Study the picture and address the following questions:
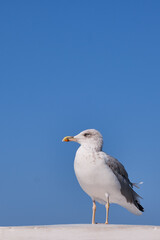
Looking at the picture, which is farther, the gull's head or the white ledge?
the gull's head

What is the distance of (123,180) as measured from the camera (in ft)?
22.8

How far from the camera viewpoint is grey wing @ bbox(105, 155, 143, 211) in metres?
6.74

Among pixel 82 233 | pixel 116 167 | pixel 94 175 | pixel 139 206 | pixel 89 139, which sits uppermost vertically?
pixel 89 139

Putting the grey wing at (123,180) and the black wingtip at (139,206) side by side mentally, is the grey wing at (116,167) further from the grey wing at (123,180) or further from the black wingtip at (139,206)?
the black wingtip at (139,206)

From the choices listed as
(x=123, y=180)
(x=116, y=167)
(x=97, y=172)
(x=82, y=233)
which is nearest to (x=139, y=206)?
(x=123, y=180)

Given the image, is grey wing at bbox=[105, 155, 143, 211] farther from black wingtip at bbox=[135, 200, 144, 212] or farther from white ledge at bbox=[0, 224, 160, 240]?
white ledge at bbox=[0, 224, 160, 240]

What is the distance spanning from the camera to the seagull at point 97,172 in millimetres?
6500

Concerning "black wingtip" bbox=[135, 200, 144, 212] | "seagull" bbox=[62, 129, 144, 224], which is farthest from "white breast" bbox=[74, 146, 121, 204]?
"black wingtip" bbox=[135, 200, 144, 212]

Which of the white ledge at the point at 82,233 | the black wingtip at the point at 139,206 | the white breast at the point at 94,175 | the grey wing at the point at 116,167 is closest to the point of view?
the white ledge at the point at 82,233

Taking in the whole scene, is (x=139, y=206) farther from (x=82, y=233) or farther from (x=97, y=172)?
(x=82, y=233)

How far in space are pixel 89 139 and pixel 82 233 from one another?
7.28 ft

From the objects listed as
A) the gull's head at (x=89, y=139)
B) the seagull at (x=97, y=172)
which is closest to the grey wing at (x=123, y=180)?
the seagull at (x=97, y=172)

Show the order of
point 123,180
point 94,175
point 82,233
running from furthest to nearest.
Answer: point 123,180
point 94,175
point 82,233

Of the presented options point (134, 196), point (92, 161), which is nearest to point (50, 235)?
point (92, 161)
